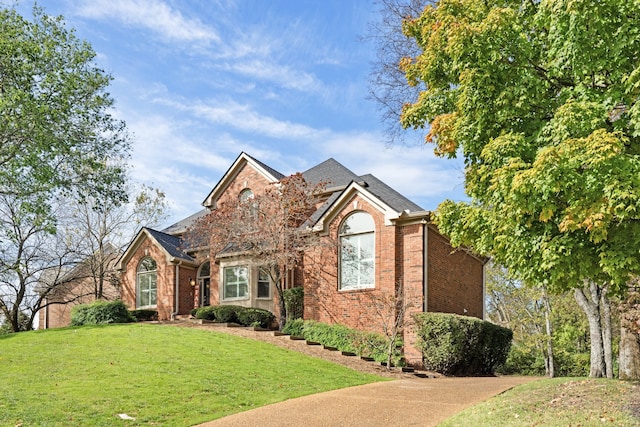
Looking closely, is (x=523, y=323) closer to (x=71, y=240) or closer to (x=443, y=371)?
(x=443, y=371)

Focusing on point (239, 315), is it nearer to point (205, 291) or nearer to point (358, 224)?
point (205, 291)

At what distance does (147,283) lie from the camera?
28.9 metres

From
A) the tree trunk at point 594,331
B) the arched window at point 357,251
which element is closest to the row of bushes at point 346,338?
the arched window at point 357,251

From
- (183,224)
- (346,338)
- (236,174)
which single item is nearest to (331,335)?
(346,338)

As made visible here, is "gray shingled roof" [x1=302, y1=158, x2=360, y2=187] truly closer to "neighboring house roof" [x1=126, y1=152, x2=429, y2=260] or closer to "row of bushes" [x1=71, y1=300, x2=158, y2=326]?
"neighboring house roof" [x1=126, y1=152, x2=429, y2=260]

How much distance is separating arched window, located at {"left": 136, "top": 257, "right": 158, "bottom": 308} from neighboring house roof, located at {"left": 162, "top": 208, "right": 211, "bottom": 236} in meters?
2.27

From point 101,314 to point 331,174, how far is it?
11.3m

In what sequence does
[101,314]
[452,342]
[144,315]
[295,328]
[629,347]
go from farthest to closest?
[144,315] → [101,314] → [295,328] → [452,342] → [629,347]

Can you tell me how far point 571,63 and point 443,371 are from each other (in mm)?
12317

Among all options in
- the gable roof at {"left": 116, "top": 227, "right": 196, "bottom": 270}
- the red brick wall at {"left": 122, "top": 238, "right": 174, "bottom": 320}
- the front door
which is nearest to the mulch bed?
the red brick wall at {"left": 122, "top": 238, "right": 174, "bottom": 320}

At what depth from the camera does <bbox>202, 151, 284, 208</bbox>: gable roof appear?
2770 cm

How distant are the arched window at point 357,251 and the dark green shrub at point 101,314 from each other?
927cm

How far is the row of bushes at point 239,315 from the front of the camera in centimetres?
2405

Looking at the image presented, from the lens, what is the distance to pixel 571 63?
9.48m
